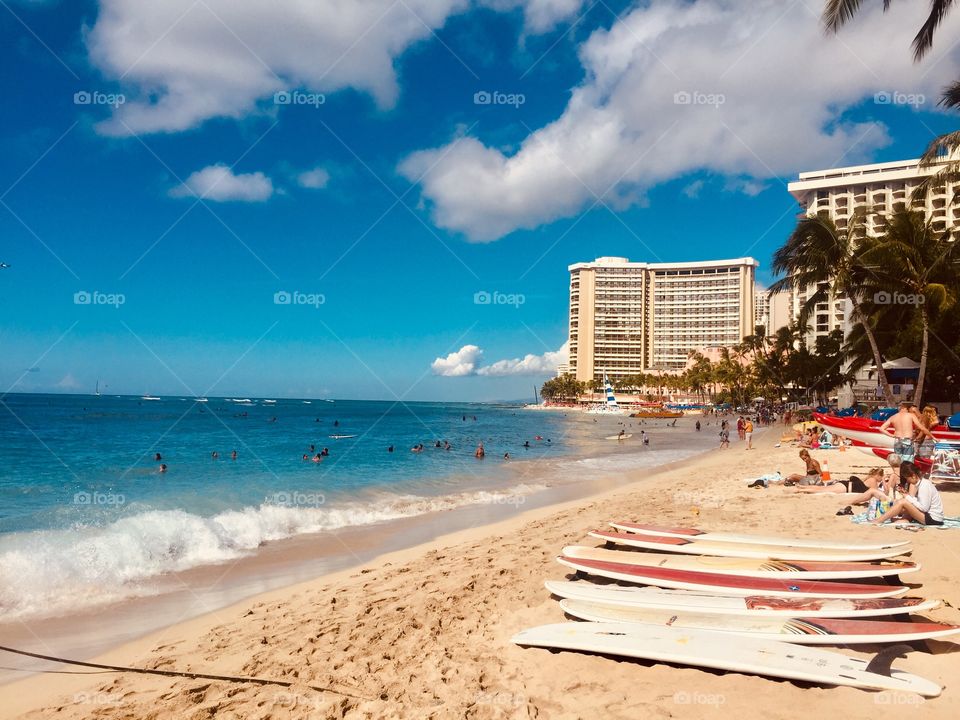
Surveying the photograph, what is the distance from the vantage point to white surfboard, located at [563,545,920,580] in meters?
5.72

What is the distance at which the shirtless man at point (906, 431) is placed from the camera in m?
9.82

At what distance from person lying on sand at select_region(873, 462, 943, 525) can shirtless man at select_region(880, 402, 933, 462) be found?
104 centimetres

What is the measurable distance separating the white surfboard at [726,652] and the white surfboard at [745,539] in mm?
2458

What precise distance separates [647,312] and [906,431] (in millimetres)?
156967

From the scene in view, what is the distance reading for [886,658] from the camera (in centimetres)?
421

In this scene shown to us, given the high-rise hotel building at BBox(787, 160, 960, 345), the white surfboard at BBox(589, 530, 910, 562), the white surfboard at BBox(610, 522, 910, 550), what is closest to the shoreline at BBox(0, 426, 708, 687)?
the white surfboard at BBox(610, 522, 910, 550)

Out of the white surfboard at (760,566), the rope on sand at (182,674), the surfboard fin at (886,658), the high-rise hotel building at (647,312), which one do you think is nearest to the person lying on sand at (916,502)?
the white surfboard at (760,566)

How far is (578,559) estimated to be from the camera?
21.7ft

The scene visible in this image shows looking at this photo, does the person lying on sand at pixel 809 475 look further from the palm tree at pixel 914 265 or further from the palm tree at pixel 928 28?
the palm tree at pixel 914 265

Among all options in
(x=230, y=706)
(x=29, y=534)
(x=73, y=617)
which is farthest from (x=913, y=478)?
(x=29, y=534)

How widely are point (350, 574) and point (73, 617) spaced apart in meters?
3.29

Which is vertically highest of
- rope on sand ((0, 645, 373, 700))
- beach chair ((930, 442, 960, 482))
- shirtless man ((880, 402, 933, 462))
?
shirtless man ((880, 402, 933, 462))

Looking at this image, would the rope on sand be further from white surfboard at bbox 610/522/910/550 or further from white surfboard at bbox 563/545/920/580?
white surfboard at bbox 610/522/910/550

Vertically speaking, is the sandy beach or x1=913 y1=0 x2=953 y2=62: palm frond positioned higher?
x1=913 y1=0 x2=953 y2=62: palm frond
